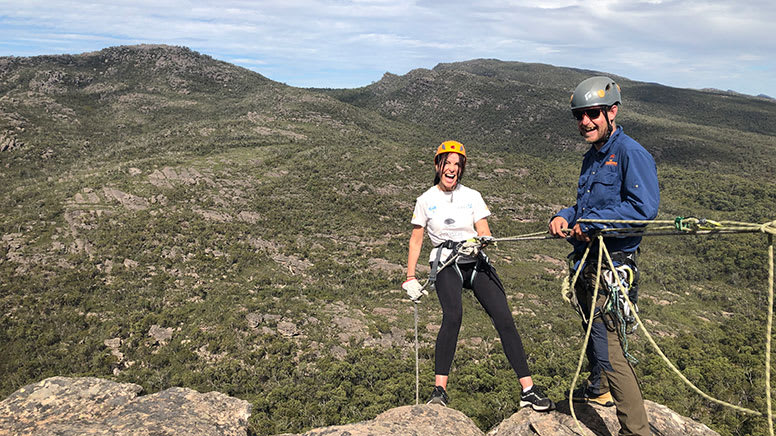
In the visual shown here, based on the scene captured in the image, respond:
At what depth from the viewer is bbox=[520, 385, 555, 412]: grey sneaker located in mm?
4691

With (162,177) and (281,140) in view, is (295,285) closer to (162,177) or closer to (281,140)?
(162,177)

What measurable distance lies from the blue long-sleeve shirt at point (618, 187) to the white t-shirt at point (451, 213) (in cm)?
130

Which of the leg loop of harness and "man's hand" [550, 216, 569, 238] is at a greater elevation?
"man's hand" [550, 216, 569, 238]

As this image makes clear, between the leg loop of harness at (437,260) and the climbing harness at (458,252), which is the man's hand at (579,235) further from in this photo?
the leg loop of harness at (437,260)

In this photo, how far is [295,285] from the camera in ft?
69.2

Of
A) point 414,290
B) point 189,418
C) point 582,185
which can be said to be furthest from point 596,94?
point 189,418

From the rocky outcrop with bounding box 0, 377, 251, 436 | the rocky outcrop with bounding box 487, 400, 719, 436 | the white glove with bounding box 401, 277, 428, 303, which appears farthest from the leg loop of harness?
the rocky outcrop with bounding box 0, 377, 251, 436

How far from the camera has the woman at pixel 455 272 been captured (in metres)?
4.77

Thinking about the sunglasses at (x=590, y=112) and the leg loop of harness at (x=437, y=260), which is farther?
the leg loop of harness at (x=437, y=260)

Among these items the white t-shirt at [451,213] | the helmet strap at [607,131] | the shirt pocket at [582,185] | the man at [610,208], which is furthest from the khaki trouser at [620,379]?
the white t-shirt at [451,213]

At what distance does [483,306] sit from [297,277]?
18.9m

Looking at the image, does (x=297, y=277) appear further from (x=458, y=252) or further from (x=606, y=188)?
(x=606, y=188)

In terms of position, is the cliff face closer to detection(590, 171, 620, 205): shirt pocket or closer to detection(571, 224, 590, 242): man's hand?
detection(571, 224, 590, 242): man's hand

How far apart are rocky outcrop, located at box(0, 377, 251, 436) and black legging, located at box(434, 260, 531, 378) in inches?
125
